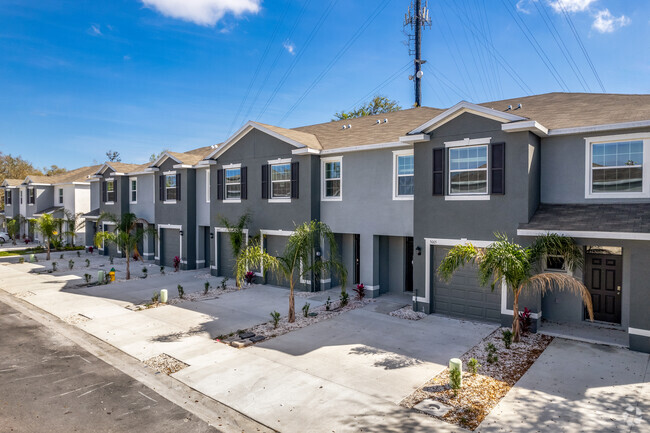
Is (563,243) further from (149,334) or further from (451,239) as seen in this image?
(149,334)

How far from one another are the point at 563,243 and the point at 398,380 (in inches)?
228

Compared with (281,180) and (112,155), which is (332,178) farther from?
(112,155)

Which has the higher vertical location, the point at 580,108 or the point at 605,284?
the point at 580,108

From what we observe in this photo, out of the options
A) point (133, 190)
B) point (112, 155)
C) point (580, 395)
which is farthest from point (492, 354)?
point (112, 155)

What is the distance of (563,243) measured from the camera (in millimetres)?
10023

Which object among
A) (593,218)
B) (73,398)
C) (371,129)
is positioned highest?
(371,129)

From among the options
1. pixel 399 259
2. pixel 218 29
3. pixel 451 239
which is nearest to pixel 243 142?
pixel 218 29

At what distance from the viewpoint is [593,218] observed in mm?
10195

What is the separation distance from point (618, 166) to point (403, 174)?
647 centimetres

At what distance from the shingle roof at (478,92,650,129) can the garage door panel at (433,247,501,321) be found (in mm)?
5175

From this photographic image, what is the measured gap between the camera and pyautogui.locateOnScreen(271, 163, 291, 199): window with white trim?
1716 cm

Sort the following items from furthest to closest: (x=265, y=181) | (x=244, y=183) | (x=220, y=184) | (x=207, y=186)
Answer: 1. (x=207, y=186)
2. (x=220, y=184)
3. (x=244, y=183)
4. (x=265, y=181)

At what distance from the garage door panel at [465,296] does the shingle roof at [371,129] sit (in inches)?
215

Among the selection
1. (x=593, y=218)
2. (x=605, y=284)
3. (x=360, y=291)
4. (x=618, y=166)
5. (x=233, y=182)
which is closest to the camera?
(x=593, y=218)
